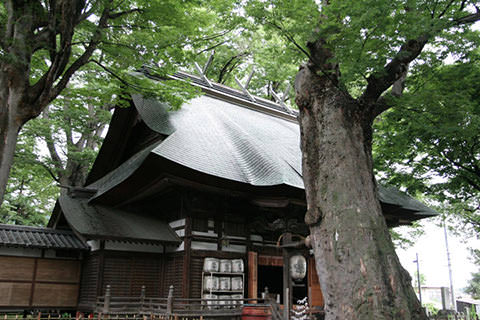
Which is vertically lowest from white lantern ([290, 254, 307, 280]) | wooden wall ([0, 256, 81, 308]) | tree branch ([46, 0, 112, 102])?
wooden wall ([0, 256, 81, 308])

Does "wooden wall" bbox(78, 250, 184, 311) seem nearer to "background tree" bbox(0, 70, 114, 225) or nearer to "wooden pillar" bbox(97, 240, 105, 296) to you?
"wooden pillar" bbox(97, 240, 105, 296)

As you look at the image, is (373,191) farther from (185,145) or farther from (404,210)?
(404,210)

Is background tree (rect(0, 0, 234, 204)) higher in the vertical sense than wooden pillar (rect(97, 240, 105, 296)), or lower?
higher

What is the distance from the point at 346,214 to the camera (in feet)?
14.4

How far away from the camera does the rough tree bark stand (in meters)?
4.04

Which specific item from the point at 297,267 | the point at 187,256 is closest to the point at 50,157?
the point at 187,256

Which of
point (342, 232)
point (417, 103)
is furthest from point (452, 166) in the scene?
point (342, 232)

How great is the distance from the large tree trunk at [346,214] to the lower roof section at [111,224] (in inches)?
239

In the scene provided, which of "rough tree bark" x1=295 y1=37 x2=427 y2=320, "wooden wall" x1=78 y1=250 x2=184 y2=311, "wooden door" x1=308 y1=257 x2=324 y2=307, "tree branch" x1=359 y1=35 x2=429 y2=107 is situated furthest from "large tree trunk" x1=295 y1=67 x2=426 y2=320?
"wooden door" x1=308 y1=257 x2=324 y2=307

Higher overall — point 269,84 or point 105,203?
point 269,84

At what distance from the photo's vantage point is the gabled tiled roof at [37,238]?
32.3ft

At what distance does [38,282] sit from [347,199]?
9224 mm

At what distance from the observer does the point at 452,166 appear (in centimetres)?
992

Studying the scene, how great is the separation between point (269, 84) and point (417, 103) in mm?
17693
